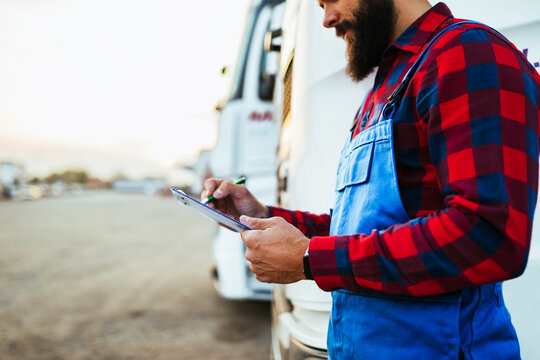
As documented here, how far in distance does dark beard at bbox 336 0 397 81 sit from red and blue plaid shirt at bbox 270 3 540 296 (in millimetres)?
240

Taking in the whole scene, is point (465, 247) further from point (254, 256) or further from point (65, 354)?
point (65, 354)

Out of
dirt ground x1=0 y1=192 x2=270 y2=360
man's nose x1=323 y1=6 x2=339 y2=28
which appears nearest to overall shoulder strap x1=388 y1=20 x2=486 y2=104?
man's nose x1=323 y1=6 x2=339 y2=28

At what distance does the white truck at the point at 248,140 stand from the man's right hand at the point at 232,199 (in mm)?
1620

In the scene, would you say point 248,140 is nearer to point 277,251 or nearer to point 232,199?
point 232,199

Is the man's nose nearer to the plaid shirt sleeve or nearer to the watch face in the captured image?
the plaid shirt sleeve

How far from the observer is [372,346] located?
78 cm

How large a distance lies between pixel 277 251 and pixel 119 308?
11.5 ft

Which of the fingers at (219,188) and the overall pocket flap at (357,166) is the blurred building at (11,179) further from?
the overall pocket flap at (357,166)

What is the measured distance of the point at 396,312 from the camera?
763 mm

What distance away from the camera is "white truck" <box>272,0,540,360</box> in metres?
1.07

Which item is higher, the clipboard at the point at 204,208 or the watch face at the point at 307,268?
the clipboard at the point at 204,208

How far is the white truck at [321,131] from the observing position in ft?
3.51

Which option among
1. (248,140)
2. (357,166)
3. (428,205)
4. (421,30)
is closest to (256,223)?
(357,166)

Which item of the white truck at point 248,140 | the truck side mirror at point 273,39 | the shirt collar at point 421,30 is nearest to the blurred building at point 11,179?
the white truck at point 248,140
